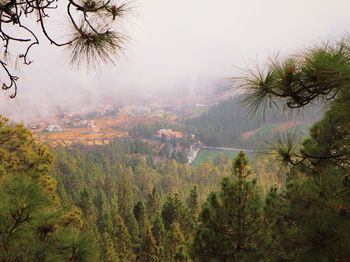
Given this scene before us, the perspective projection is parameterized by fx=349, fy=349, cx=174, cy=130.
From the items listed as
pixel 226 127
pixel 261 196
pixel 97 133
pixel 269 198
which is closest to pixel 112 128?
pixel 97 133

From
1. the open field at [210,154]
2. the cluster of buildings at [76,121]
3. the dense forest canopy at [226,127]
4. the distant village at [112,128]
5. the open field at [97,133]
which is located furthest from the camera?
the cluster of buildings at [76,121]

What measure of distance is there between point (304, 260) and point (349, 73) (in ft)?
6.08

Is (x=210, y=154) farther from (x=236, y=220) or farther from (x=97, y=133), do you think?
(x=236, y=220)

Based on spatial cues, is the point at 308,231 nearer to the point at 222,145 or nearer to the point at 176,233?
the point at 176,233

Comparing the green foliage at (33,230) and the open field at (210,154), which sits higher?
the green foliage at (33,230)

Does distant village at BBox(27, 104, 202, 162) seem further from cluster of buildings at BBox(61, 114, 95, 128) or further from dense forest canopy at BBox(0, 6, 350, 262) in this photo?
dense forest canopy at BBox(0, 6, 350, 262)

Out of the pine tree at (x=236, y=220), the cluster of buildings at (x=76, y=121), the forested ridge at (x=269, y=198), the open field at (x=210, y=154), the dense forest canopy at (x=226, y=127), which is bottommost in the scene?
the open field at (x=210, y=154)

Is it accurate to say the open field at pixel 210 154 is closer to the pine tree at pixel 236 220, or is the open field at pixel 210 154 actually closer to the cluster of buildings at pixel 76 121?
the cluster of buildings at pixel 76 121

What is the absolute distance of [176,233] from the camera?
590 inches

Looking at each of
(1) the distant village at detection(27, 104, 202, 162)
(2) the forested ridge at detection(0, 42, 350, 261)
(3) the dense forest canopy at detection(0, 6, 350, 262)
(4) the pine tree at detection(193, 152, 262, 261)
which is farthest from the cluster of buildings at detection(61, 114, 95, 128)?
(4) the pine tree at detection(193, 152, 262, 261)

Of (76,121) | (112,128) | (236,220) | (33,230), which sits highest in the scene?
(33,230)

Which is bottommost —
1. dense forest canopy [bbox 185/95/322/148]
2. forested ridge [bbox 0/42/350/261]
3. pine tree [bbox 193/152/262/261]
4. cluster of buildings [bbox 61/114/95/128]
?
dense forest canopy [bbox 185/95/322/148]

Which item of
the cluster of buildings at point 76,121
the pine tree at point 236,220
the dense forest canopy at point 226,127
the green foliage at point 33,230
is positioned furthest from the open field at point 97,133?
the green foliage at point 33,230

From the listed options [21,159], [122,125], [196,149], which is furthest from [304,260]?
[122,125]
